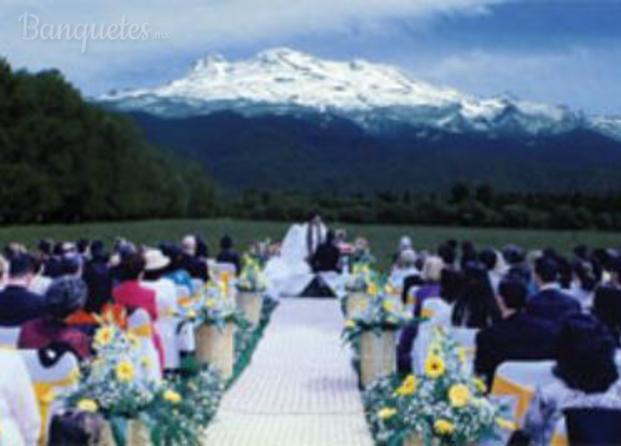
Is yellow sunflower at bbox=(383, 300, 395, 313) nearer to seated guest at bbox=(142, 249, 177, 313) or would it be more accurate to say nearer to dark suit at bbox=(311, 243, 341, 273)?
seated guest at bbox=(142, 249, 177, 313)

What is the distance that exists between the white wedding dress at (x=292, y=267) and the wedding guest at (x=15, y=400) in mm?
20069

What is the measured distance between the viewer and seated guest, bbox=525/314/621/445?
6.12 m

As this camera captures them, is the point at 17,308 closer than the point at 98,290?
Yes

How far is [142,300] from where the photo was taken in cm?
1154

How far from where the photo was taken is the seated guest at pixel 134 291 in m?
11.4

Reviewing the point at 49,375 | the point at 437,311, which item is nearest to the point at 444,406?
the point at 49,375

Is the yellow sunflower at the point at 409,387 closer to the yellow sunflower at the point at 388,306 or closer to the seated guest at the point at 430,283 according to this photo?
the seated guest at the point at 430,283

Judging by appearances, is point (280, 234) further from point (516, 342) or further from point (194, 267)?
point (516, 342)

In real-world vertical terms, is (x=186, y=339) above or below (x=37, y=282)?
below

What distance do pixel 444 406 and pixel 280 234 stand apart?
4008 cm

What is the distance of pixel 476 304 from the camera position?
11.0 m

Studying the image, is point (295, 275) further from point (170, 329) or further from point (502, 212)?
point (502, 212)

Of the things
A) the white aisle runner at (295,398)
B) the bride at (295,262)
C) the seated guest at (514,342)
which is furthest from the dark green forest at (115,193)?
the seated guest at (514,342)

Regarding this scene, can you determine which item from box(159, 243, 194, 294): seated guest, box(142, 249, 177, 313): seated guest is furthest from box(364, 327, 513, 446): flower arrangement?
box(159, 243, 194, 294): seated guest
